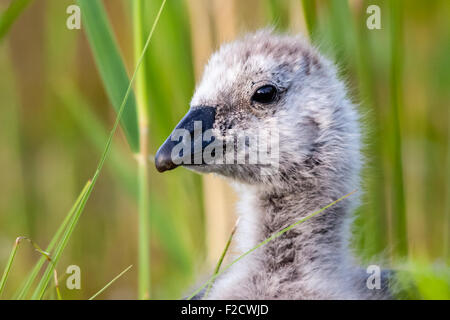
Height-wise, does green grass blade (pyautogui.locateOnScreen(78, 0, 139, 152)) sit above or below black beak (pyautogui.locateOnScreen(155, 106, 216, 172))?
above

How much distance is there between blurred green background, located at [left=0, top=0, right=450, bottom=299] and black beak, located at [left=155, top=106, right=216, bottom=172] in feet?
0.21

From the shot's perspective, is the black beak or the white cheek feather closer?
the black beak

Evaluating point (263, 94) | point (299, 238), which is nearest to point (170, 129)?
point (263, 94)

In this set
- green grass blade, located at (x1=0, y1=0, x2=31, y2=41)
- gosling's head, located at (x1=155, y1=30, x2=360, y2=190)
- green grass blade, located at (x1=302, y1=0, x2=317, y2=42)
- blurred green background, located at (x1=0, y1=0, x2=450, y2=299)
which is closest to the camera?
green grass blade, located at (x1=0, y1=0, x2=31, y2=41)

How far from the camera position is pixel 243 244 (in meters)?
1.82

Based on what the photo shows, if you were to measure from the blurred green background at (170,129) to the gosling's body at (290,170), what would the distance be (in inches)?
7.4

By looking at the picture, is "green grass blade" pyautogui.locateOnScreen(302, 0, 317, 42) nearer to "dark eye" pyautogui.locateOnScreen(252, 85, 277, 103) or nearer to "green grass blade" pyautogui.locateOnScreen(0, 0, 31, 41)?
"dark eye" pyautogui.locateOnScreen(252, 85, 277, 103)

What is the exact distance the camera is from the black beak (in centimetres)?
153

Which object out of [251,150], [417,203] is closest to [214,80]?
[251,150]

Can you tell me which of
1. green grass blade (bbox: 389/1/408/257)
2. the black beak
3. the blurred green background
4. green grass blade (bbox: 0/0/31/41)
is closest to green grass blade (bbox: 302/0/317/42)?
the blurred green background

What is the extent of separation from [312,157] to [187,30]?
90 centimetres

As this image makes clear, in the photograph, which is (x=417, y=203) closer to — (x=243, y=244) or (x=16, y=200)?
(x=243, y=244)

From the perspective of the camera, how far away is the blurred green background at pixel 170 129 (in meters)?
2.06

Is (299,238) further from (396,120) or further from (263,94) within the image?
(396,120)
